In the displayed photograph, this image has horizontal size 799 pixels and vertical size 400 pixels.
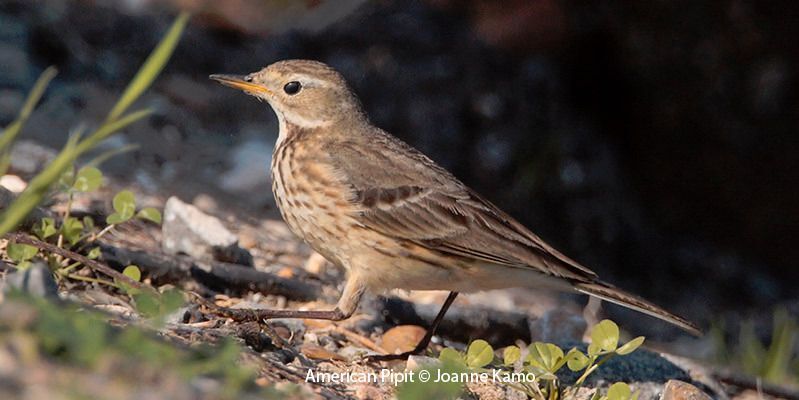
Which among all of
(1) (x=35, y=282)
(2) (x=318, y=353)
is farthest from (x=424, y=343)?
(1) (x=35, y=282)

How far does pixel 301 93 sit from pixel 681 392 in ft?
7.83

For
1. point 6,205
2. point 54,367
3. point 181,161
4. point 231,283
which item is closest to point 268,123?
point 181,161

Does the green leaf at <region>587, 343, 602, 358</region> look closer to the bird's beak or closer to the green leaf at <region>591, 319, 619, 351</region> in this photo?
the green leaf at <region>591, 319, 619, 351</region>

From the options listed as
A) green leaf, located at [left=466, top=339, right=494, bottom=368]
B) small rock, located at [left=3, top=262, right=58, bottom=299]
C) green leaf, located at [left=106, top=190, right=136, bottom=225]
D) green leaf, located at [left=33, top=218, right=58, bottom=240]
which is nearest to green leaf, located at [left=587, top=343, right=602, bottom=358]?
green leaf, located at [left=466, top=339, right=494, bottom=368]

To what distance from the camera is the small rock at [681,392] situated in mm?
4766

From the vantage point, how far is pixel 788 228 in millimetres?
10000

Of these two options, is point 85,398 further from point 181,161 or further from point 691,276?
point 691,276

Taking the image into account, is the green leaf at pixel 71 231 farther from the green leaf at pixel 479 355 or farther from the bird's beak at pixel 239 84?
the green leaf at pixel 479 355

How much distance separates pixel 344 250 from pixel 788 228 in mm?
5864

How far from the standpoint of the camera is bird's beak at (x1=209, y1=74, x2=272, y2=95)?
578 centimetres

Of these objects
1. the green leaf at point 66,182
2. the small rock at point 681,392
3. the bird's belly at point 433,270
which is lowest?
the small rock at point 681,392

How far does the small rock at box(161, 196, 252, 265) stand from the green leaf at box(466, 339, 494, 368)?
169 cm

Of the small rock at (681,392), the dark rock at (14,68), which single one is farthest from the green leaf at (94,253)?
the dark rock at (14,68)

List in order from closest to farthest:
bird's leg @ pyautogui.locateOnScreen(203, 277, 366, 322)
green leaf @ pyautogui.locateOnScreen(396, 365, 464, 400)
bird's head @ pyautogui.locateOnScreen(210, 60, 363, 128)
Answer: green leaf @ pyautogui.locateOnScreen(396, 365, 464, 400) < bird's leg @ pyautogui.locateOnScreen(203, 277, 366, 322) < bird's head @ pyautogui.locateOnScreen(210, 60, 363, 128)
